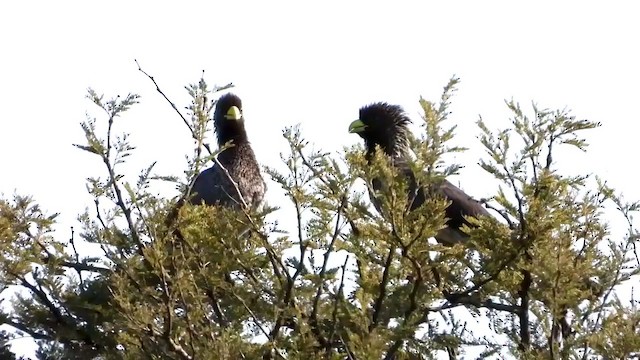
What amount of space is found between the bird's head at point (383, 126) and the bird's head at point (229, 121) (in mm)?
1263

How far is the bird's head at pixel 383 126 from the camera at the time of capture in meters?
10.9

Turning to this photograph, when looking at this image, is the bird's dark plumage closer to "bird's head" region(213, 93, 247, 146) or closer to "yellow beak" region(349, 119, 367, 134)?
"bird's head" region(213, 93, 247, 146)

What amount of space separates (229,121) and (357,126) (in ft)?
4.90

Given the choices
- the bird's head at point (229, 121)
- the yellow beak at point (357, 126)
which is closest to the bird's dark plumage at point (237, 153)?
the bird's head at point (229, 121)

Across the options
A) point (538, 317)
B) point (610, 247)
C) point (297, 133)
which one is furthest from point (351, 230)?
point (610, 247)

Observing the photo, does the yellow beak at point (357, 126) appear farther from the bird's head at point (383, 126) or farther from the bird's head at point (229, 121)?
the bird's head at point (229, 121)

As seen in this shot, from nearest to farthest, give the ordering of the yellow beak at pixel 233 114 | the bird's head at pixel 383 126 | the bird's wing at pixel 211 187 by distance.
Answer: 1. the bird's wing at pixel 211 187
2. the bird's head at pixel 383 126
3. the yellow beak at pixel 233 114

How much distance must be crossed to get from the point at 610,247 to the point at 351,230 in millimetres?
1325

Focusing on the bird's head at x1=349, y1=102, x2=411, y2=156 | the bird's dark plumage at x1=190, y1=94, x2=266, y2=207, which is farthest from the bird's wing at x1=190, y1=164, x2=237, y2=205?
the bird's head at x1=349, y1=102, x2=411, y2=156

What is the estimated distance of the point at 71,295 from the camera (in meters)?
6.29

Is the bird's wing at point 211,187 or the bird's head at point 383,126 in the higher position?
the bird's head at point 383,126

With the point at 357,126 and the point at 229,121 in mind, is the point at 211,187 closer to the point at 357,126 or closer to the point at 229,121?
the point at 357,126

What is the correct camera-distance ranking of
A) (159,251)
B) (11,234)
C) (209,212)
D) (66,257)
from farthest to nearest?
(66,257) → (11,234) → (209,212) → (159,251)

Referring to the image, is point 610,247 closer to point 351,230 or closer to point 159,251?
point 351,230
